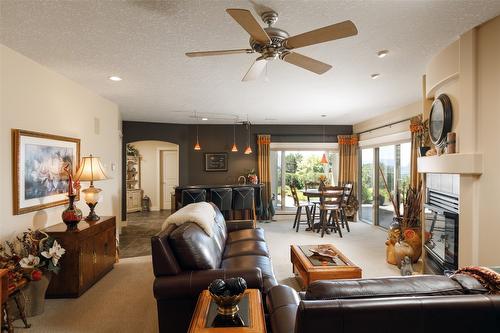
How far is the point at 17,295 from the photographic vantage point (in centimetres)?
249

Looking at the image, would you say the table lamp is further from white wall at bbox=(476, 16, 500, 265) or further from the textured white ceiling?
white wall at bbox=(476, 16, 500, 265)

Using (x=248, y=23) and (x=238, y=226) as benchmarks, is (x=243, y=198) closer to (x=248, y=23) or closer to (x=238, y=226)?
(x=238, y=226)

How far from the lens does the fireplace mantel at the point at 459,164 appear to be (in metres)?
2.38

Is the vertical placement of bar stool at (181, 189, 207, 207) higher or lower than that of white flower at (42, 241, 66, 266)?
higher

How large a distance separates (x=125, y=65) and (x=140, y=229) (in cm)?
420

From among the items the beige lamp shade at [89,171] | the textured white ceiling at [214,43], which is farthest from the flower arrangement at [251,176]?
the beige lamp shade at [89,171]

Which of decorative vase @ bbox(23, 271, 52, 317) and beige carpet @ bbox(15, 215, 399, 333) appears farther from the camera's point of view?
decorative vase @ bbox(23, 271, 52, 317)

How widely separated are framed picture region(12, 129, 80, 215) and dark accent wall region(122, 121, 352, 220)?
371cm

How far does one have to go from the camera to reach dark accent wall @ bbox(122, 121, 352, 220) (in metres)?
7.36

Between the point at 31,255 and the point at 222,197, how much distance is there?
11.8ft

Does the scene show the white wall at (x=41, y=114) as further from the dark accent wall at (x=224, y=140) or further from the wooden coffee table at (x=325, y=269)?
the wooden coffee table at (x=325, y=269)

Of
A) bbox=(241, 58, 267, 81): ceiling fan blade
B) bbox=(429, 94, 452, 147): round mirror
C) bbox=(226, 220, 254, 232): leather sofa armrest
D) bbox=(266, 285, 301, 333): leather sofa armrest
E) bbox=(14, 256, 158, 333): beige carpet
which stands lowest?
bbox=(14, 256, 158, 333): beige carpet

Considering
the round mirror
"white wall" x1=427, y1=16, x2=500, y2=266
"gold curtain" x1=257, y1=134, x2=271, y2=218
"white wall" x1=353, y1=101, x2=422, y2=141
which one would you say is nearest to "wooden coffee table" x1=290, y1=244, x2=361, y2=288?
"white wall" x1=427, y1=16, x2=500, y2=266

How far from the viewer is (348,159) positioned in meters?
7.40
